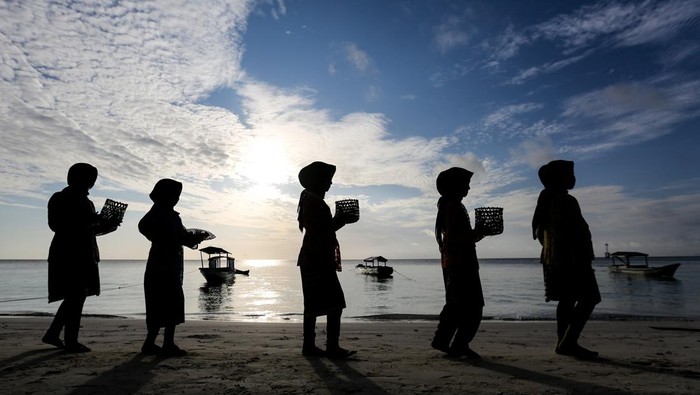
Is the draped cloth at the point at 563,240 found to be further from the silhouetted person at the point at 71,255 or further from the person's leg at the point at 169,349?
the silhouetted person at the point at 71,255

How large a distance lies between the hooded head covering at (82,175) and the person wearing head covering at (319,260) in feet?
9.08

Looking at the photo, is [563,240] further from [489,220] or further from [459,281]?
[459,281]

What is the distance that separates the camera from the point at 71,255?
5094mm

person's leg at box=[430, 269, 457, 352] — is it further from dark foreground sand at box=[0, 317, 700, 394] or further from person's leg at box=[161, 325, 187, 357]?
person's leg at box=[161, 325, 187, 357]

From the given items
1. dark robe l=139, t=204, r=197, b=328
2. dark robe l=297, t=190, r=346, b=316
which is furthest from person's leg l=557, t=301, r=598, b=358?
dark robe l=139, t=204, r=197, b=328

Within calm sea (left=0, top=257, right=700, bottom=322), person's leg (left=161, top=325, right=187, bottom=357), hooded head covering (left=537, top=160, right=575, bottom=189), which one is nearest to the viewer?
person's leg (left=161, top=325, right=187, bottom=357)

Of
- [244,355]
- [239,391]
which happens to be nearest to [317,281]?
[244,355]

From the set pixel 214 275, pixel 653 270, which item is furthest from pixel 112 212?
pixel 653 270

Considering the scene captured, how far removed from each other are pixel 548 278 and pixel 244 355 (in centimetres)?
372

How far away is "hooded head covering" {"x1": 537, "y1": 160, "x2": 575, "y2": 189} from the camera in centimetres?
496

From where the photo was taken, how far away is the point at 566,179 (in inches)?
195

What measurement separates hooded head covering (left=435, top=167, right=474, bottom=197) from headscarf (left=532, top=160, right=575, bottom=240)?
38.0 inches

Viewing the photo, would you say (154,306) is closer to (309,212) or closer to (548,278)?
(309,212)

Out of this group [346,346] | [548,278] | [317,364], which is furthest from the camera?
[346,346]
